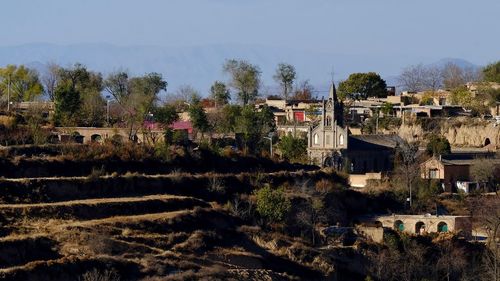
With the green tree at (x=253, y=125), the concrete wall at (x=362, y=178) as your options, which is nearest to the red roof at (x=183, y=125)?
the green tree at (x=253, y=125)

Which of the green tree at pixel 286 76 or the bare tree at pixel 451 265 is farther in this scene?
the green tree at pixel 286 76

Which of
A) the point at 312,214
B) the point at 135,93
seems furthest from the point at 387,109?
the point at 312,214

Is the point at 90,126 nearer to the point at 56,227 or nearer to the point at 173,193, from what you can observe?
the point at 173,193

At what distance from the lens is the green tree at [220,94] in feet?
299

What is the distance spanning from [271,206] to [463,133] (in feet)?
110

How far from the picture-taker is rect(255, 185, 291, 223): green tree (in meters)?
47.7

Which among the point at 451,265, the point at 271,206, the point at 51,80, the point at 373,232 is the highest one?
the point at 51,80

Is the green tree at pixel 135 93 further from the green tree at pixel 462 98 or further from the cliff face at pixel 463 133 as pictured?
the green tree at pixel 462 98

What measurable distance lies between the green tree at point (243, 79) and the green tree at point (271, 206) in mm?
44611

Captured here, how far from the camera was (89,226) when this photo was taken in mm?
41531

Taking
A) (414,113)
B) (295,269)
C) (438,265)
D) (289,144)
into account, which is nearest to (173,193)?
(295,269)

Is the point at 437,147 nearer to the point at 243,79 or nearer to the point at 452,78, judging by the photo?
the point at 243,79

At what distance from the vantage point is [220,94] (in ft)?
301

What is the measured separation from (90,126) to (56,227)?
20.7 meters
